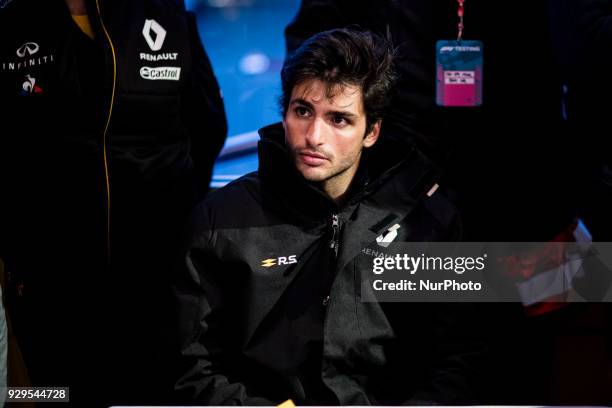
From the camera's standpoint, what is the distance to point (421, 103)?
2279 millimetres

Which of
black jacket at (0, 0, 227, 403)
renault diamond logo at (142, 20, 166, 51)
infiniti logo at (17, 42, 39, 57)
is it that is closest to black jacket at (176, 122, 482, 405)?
black jacket at (0, 0, 227, 403)

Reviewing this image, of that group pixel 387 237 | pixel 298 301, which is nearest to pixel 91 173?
pixel 298 301

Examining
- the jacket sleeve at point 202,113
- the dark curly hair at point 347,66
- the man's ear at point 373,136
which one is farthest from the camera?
the jacket sleeve at point 202,113

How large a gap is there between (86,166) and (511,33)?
1.26 meters

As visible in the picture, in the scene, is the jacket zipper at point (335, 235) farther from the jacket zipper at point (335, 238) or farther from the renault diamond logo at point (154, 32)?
the renault diamond logo at point (154, 32)

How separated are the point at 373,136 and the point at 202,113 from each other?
60cm

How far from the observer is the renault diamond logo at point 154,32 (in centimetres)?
221

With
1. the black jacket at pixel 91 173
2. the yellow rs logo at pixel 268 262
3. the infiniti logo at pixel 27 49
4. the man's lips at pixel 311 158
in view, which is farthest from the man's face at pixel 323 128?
the infiniti logo at pixel 27 49

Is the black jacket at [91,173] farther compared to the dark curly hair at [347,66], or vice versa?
the black jacket at [91,173]

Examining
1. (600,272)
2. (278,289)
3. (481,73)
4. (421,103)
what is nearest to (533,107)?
(481,73)

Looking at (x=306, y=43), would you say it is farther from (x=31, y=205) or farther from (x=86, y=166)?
(x=31, y=205)

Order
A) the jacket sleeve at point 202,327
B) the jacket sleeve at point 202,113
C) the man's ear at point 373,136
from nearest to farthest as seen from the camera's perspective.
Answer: the jacket sleeve at point 202,327 → the man's ear at point 373,136 → the jacket sleeve at point 202,113

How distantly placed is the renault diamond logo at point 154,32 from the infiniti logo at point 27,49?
0.29 metres

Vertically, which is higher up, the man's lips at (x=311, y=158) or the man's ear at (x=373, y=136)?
the man's ear at (x=373, y=136)
